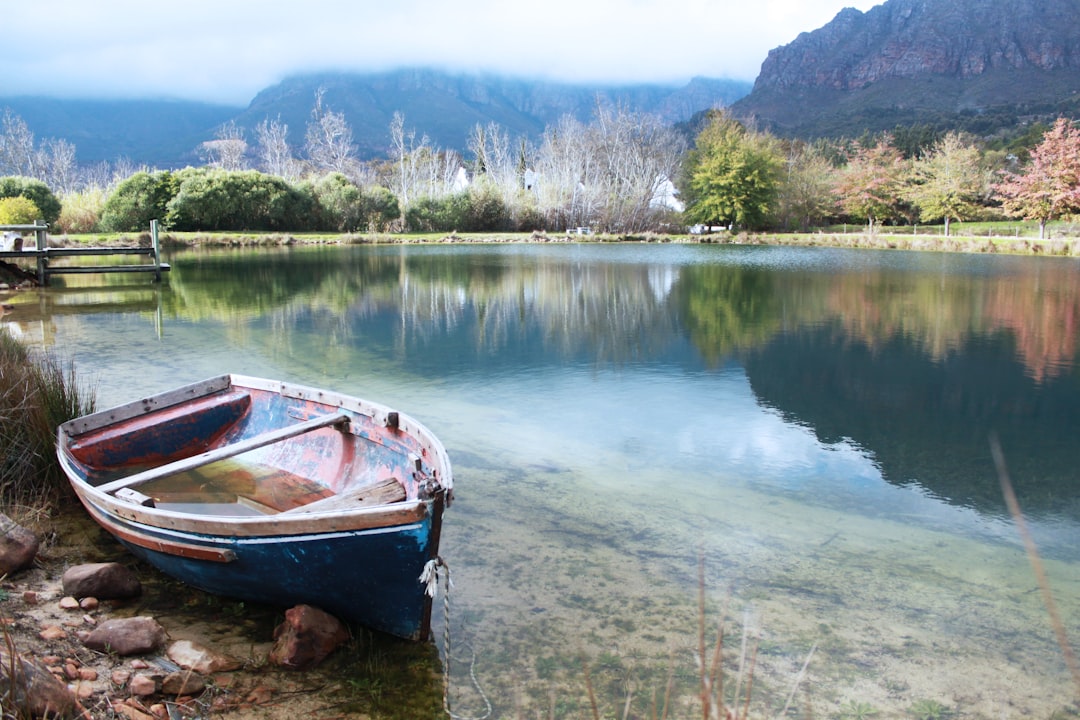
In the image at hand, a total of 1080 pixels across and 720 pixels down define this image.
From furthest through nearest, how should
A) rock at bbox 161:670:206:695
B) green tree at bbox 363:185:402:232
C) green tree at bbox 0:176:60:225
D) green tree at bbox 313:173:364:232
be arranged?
green tree at bbox 363:185:402:232
green tree at bbox 313:173:364:232
green tree at bbox 0:176:60:225
rock at bbox 161:670:206:695

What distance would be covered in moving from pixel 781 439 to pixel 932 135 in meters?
89.6

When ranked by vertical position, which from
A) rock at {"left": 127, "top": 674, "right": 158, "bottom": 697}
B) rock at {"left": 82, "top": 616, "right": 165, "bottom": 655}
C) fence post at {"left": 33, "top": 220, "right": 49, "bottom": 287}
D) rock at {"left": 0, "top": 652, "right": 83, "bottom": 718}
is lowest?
rock at {"left": 127, "top": 674, "right": 158, "bottom": 697}

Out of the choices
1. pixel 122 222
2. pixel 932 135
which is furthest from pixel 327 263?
pixel 932 135

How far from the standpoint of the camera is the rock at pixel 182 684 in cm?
366

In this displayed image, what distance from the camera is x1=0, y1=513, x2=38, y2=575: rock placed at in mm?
4457

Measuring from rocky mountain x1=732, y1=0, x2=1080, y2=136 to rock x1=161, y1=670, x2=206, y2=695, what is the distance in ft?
433

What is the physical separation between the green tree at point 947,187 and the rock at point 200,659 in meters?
50.7

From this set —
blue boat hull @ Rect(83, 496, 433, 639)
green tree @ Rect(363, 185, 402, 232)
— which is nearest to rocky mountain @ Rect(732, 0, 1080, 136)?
green tree @ Rect(363, 185, 402, 232)

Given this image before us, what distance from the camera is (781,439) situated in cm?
816

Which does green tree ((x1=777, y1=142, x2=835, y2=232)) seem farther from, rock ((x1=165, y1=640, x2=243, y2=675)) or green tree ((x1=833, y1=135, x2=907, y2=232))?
rock ((x1=165, y1=640, x2=243, y2=675))

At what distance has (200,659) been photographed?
3916 mm

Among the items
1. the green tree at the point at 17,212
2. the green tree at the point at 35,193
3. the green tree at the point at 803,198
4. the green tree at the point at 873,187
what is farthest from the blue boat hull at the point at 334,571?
the green tree at the point at 803,198

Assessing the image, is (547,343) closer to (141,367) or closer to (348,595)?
(141,367)

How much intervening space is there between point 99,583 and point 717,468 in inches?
196
